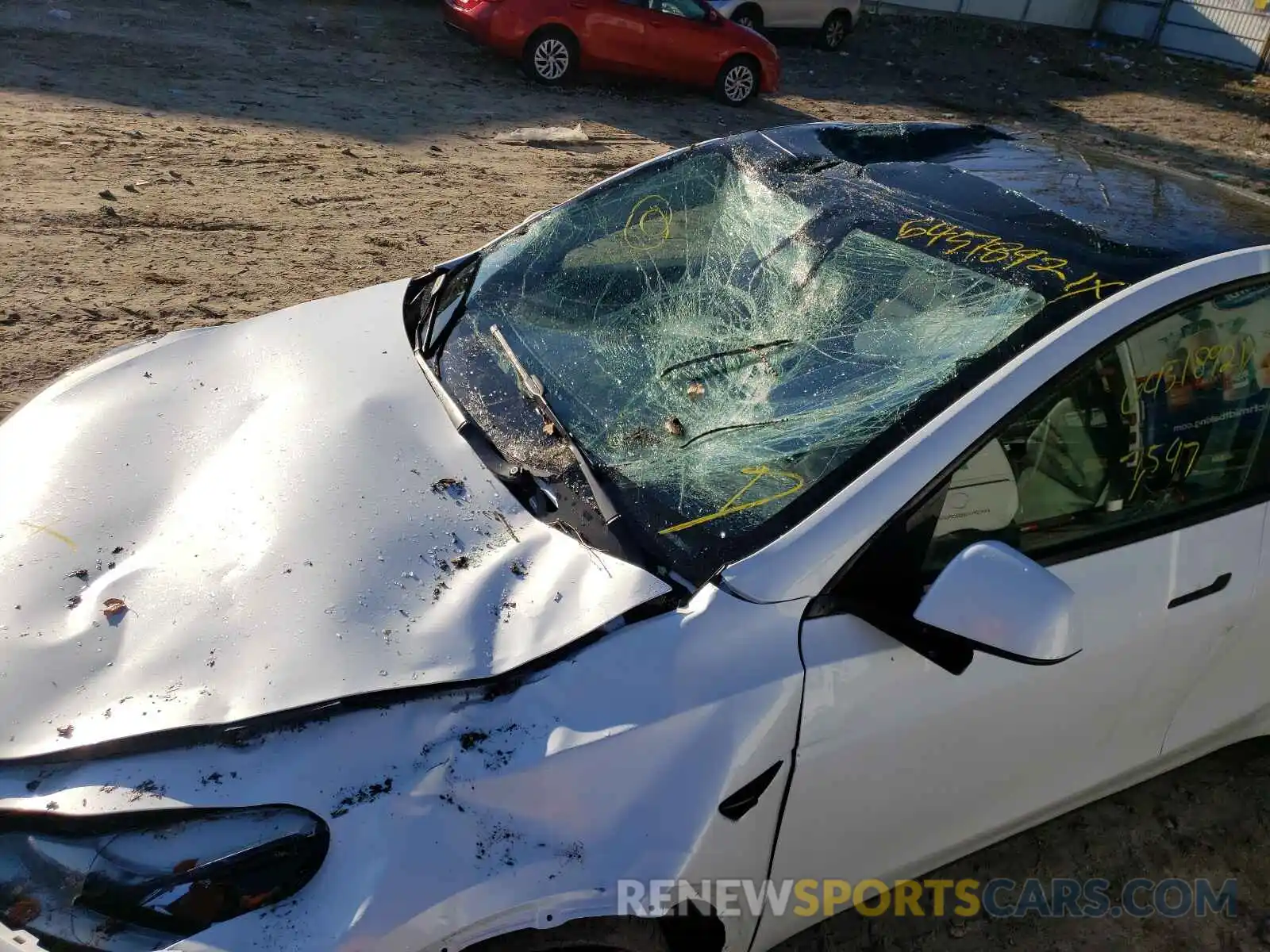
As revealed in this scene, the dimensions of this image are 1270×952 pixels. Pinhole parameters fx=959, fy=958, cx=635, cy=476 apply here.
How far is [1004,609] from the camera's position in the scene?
5.28 feet

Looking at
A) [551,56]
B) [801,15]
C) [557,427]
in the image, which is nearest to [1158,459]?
[557,427]

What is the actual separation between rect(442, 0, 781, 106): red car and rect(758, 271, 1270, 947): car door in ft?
32.3

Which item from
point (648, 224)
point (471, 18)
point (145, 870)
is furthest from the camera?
point (471, 18)

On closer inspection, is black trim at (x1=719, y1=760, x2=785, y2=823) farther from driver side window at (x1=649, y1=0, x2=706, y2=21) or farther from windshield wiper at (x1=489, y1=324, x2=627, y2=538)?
driver side window at (x1=649, y1=0, x2=706, y2=21)

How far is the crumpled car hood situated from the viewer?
64.0 inches

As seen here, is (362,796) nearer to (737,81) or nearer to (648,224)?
(648,224)

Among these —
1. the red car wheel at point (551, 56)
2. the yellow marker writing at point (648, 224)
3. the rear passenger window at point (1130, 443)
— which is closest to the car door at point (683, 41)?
the red car wheel at point (551, 56)

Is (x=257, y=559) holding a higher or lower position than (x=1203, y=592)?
lower

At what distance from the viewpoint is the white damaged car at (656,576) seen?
4.92 feet

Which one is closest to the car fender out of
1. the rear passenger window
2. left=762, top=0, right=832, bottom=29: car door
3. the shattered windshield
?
the shattered windshield

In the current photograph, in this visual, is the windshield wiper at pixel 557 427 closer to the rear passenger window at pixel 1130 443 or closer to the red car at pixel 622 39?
the rear passenger window at pixel 1130 443

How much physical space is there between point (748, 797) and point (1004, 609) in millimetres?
540

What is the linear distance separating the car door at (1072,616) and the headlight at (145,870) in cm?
86

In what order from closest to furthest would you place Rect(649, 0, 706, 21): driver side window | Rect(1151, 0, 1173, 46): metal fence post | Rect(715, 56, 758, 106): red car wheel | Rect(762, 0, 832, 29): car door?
Rect(649, 0, 706, 21): driver side window → Rect(715, 56, 758, 106): red car wheel → Rect(762, 0, 832, 29): car door → Rect(1151, 0, 1173, 46): metal fence post
